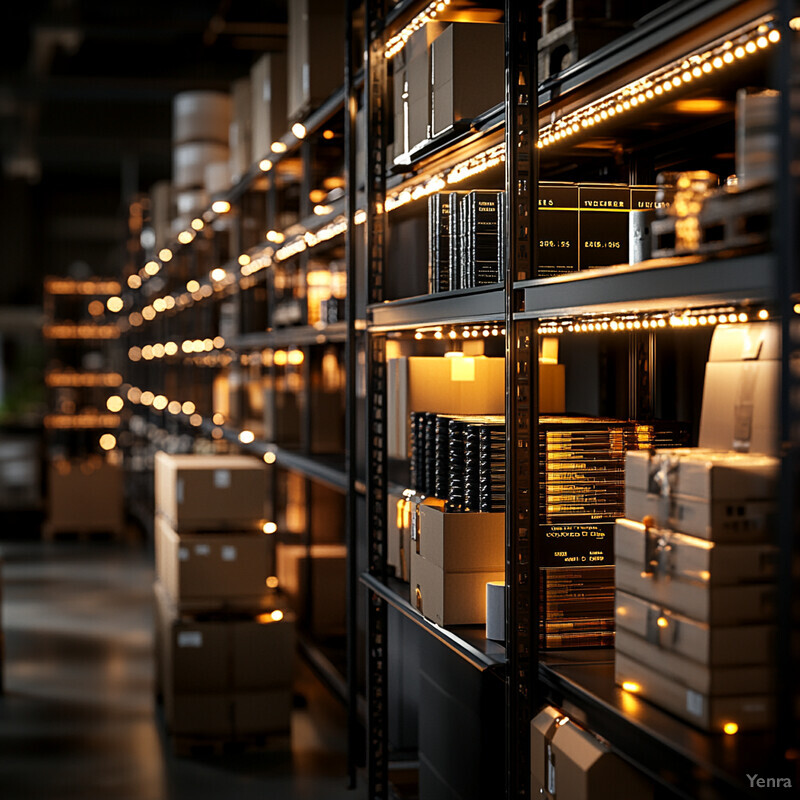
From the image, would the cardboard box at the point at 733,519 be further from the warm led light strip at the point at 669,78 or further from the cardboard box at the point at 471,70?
the cardboard box at the point at 471,70

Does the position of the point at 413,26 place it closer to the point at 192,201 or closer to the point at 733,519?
the point at 733,519

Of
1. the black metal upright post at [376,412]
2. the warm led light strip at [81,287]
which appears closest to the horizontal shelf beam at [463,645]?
the black metal upright post at [376,412]

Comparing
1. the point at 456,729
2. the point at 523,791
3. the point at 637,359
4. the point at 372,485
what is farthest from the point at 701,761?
the point at 372,485

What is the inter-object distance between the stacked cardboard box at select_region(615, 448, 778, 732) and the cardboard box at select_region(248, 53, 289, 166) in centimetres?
426

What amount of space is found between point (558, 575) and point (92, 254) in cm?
1686

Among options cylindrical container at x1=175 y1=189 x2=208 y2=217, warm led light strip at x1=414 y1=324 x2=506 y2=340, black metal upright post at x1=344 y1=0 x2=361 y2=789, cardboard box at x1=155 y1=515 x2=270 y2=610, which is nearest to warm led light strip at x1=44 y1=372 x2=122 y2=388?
cylindrical container at x1=175 y1=189 x2=208 y2=217

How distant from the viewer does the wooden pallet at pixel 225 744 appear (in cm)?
483

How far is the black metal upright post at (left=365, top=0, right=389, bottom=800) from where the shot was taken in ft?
12.1

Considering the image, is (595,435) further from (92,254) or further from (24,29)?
(92,254)

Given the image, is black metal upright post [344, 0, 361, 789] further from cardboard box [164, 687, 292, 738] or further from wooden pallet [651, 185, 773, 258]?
wooden pallet [651, 185, 773, 258]

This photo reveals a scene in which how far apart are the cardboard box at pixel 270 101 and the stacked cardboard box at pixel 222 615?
1.85 m

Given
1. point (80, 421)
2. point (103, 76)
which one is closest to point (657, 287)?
point (103, 76)

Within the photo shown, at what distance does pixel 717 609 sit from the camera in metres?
1.90

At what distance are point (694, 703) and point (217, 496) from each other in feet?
11.0
